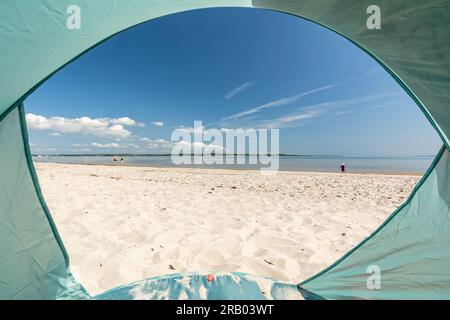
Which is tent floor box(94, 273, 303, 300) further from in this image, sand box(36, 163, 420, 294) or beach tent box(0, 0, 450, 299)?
sand box(36, 163, 420, 294)

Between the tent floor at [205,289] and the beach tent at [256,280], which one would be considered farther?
the tent floor at [205,289]

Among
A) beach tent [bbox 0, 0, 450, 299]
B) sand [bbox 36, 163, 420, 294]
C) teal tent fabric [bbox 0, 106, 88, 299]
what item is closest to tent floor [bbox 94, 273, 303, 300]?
beach tent [bbox 0, 0, 450, 299]

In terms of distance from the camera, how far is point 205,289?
65.9 inches

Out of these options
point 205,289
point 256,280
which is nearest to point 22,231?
point 205,289

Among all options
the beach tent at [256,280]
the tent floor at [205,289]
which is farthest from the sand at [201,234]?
the beach tent at [256,280]

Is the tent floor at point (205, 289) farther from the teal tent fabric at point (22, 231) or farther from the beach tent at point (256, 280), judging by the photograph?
the teal tent fabric at point (22, 231)

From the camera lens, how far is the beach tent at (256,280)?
1.04m

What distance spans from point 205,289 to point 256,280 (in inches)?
17.7

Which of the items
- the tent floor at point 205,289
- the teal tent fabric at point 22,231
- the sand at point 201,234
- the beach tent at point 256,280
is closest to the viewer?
the beach tent at point 256,280

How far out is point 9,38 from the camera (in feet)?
3.53
